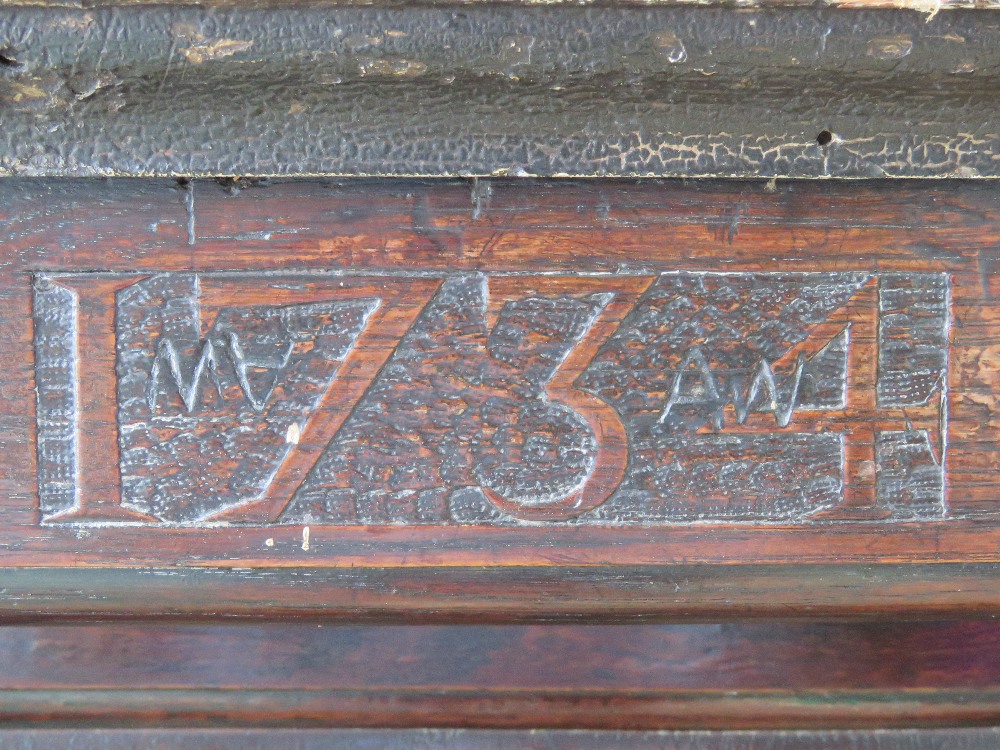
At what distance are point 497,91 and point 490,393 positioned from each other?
28 cm

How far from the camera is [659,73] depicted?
63 centimetres

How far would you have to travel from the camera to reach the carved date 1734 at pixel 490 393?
714 millimetres

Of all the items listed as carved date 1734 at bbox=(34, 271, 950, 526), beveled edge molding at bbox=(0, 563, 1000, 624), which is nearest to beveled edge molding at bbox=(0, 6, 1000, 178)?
carved date 1734 at bbox=(34, 271, 950, 526)

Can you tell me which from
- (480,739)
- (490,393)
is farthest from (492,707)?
(490,393)

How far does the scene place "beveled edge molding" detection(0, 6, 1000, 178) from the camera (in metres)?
0.62

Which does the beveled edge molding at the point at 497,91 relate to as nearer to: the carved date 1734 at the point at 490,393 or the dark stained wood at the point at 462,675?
the carved date 1734 at the point at 490,393

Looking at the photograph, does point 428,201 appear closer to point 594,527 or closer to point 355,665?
point 594,527

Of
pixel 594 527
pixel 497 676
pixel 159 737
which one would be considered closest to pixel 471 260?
pixel 594 527

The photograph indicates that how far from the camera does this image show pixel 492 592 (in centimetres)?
76

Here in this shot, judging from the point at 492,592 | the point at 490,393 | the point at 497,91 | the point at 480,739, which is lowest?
the point at 480,739

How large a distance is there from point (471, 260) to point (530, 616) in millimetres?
367

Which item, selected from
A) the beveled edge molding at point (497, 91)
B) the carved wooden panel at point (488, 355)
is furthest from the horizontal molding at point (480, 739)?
the beveled edge molding at point (497, 91)

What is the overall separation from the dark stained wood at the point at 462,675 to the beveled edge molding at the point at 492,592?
0.05 ft

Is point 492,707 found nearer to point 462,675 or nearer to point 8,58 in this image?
point 462,675
